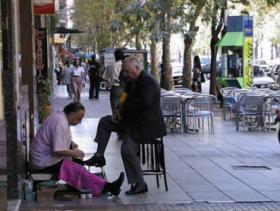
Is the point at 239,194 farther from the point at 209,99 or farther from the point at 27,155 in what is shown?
the point at 209,99

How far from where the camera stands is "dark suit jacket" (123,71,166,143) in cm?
870

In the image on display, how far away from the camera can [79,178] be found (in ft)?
28.4

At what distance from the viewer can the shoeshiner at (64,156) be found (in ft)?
27.9

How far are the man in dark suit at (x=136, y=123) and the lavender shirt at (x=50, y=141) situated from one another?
51cm

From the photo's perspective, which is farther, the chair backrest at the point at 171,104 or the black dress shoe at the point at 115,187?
the chair backrest at the point at 171,104

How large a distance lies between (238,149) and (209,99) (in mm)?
2884

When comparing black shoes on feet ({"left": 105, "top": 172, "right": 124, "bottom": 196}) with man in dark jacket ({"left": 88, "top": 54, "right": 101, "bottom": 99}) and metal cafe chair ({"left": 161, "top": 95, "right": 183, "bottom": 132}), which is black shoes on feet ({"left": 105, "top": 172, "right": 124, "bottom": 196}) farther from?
man in dark jacket ({"left": 88, "top": 54, "right": 101, "bottom": 99})

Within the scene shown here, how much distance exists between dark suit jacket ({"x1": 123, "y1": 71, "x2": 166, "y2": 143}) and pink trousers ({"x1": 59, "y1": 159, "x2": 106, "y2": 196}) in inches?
28.4

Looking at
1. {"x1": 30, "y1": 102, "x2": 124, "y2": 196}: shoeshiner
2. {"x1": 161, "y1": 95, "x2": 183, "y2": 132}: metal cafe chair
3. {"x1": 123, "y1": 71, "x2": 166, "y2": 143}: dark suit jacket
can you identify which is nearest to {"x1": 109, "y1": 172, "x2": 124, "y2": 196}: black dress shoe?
{"x1": 30, "y1": 102, "x2": 124, "y2": 196}: shoeshiner

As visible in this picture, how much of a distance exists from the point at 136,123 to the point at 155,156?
68 cm

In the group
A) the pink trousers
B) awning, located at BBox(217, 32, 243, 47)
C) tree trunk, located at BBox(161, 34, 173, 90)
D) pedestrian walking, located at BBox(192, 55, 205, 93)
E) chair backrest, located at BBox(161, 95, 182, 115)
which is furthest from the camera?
tree trunk, located at BBox(161, 34, 173, 90)

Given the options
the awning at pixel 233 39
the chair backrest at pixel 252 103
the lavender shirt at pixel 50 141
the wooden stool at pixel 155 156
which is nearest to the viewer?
the lavender shirt at pixel 50 141

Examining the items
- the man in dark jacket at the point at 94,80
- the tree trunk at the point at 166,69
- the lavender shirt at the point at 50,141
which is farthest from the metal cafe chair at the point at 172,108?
the tree trunk at the point at 166,69

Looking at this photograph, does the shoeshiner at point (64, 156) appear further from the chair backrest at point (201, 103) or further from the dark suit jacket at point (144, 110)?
the chair backrest at point (201, 103)
